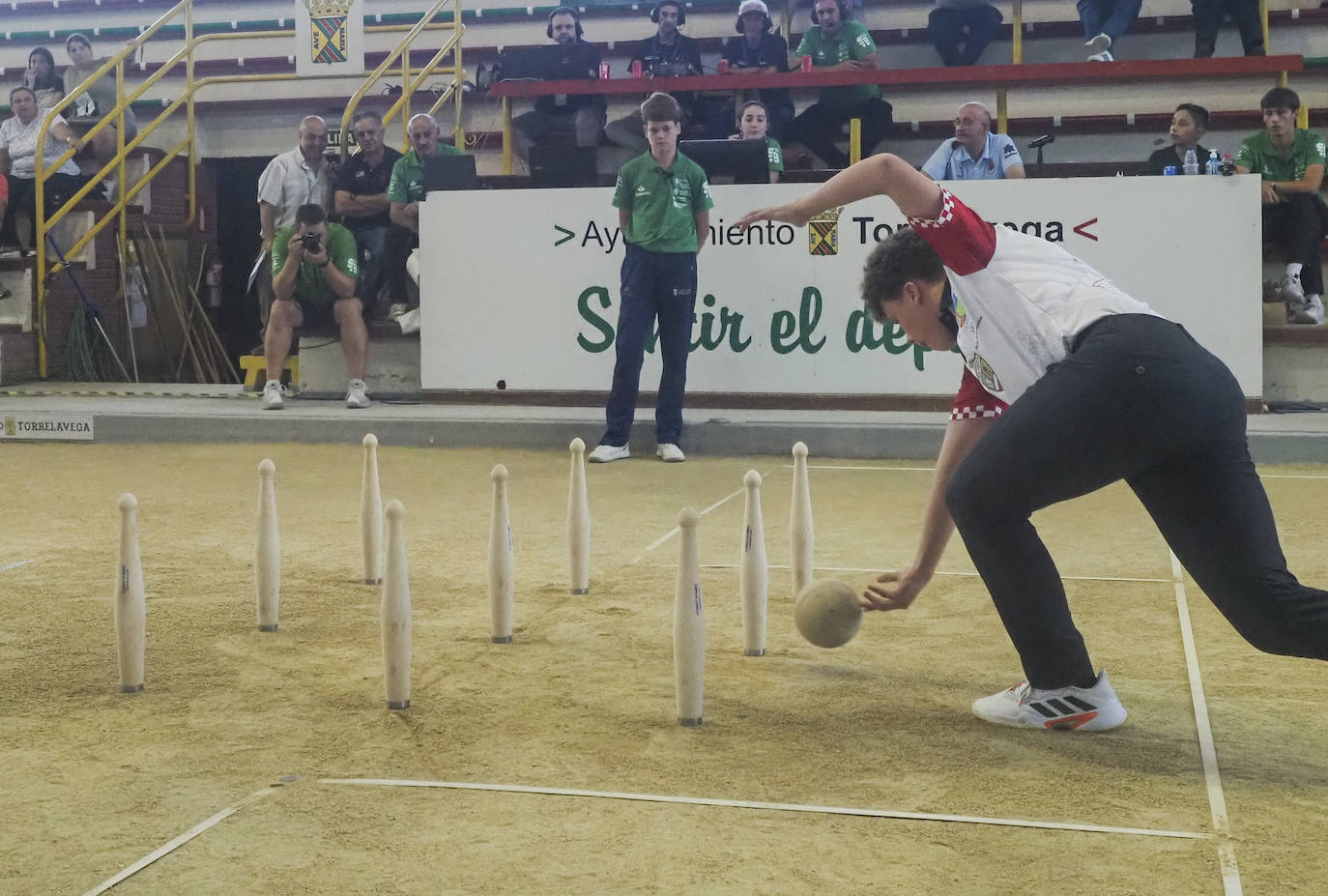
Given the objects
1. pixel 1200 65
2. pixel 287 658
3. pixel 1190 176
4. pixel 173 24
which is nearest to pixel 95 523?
pixel 287 658

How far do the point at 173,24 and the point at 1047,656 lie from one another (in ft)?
53.7

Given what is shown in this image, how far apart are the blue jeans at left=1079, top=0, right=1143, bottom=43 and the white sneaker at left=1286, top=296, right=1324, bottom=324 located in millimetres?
3914

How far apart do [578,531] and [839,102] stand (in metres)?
7.94

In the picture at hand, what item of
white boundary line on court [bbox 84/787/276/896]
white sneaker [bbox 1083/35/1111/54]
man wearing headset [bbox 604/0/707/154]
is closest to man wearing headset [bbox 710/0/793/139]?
man wearing headset [bbox 604/0/707/154]

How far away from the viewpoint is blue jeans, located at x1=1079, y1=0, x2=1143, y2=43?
12945 millimetres

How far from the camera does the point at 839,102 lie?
494 inches

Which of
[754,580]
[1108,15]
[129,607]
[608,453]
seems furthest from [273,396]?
[1108,15]

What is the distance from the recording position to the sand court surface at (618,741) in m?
2.90

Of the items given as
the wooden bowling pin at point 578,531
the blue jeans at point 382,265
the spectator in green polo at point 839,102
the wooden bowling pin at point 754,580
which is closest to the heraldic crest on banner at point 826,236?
the spectator in green polo at point 839,102

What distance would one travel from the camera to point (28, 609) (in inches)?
209

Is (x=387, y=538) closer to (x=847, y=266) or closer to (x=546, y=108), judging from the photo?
(x=847, y=266)

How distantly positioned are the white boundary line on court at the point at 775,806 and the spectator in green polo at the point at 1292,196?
7.86 meters

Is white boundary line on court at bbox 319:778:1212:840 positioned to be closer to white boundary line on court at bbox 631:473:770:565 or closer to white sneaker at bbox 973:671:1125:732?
white sneaker at bbox 973:671:1125:732

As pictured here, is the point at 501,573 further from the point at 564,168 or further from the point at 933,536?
the point at 564,168
